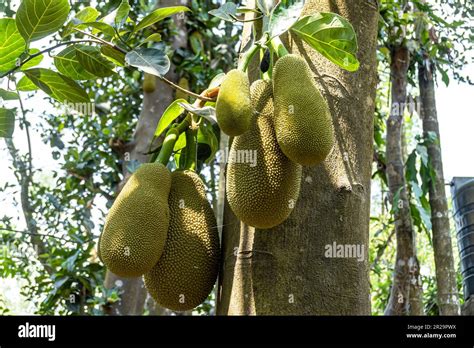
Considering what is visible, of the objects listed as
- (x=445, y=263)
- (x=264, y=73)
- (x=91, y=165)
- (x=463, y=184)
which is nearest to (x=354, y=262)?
(x=264, y=73)

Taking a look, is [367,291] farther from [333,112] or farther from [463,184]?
[463,184]

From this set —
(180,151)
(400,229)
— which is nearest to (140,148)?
(400,229)

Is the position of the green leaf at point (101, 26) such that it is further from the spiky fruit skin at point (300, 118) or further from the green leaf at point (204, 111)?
the spiky fruit skin at point (300, 118)

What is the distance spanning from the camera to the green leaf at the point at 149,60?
818 mm

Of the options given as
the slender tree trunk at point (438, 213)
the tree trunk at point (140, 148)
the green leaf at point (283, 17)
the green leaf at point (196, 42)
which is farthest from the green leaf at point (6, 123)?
the green leaf at point (196, 42)

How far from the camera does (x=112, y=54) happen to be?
35.6 inches

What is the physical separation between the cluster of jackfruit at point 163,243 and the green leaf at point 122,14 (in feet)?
0.76

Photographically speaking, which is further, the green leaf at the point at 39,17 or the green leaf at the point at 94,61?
the green leaf at the point at 94,61

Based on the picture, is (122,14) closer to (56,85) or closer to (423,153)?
(56,85)

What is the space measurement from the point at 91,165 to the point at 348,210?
88.8 inches

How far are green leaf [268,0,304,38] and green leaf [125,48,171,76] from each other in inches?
6.1

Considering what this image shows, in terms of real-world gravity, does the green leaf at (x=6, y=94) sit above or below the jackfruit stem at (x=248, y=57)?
below

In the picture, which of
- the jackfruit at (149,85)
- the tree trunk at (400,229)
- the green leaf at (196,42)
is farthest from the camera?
the green leaf at (196,42)

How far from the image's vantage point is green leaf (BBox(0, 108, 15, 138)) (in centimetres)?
85
